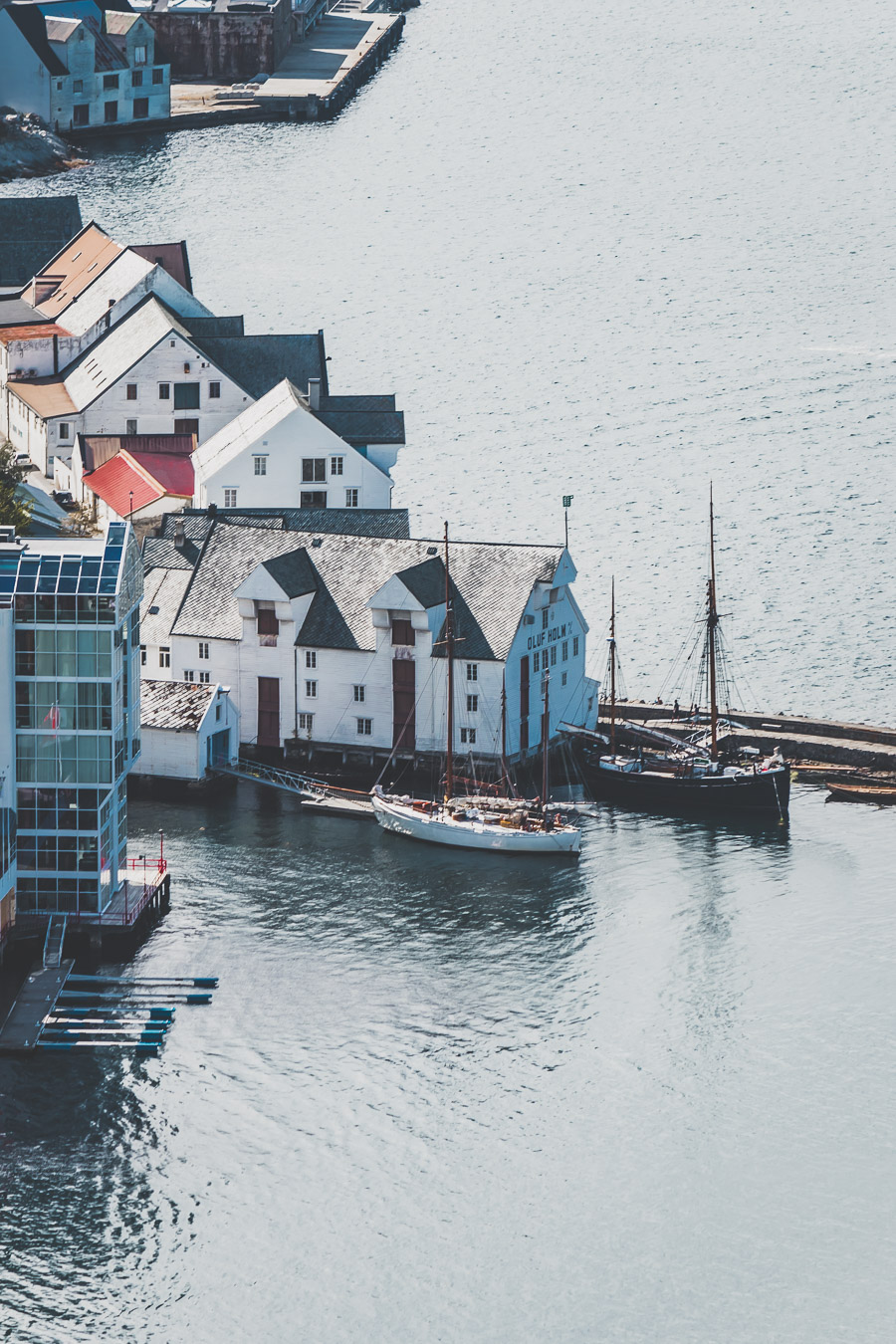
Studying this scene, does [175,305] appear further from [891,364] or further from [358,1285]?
[358,1285]

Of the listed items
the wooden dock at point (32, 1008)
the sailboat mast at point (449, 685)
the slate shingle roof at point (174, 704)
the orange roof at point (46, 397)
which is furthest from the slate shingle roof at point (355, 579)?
the wooden dock at point (32, 1008)

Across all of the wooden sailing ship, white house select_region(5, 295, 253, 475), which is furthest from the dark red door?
white house select_region(5, 295, 253, 475)

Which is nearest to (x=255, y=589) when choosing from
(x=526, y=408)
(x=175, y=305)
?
(x=175, y=305)

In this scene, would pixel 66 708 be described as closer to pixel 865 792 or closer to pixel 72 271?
pixel 865 792

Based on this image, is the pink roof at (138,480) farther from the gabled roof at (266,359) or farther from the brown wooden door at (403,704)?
the brown wooden door at (403,704)

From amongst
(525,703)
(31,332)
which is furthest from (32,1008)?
(31,332)

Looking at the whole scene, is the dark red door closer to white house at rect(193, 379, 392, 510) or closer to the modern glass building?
white house at rect(193, 379, 392, 510)

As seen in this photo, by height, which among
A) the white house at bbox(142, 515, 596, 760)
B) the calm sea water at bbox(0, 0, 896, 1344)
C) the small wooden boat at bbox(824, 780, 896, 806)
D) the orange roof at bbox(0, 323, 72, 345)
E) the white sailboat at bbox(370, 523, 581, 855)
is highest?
the orange roof at bbox(0, 323, 72, 345)
